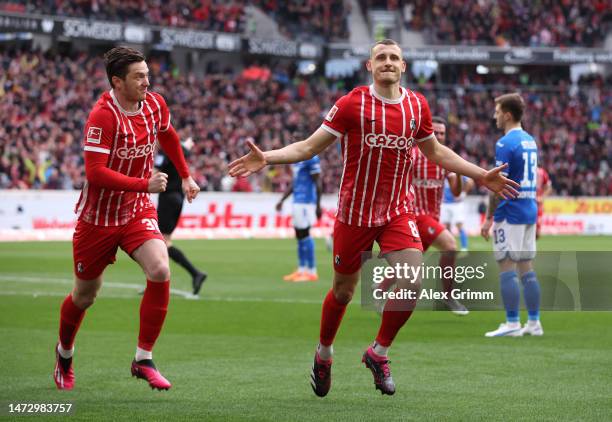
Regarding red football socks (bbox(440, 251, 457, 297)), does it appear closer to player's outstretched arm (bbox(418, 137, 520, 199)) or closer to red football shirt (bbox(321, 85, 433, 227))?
player's outstretched arm (bbox(418, 137, 520, 199))

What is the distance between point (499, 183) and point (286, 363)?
8.39 ft

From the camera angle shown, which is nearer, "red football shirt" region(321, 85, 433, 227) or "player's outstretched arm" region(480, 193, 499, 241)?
"red football shirt" region(321, 85, 433, 227)

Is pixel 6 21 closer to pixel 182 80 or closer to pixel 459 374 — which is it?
pixel 182 80

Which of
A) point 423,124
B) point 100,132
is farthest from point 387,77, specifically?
point 100,132

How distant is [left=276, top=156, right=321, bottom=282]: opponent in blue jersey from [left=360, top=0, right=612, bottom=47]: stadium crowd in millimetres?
34650

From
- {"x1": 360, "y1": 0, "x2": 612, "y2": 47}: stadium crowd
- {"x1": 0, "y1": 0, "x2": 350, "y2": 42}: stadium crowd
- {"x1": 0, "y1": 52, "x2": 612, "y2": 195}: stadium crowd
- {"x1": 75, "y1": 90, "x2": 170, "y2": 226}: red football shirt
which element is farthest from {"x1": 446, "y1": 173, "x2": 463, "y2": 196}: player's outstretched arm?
{"x1": 360, "y1": 0, "x2": 612, "y2": 47}: stadium crowd

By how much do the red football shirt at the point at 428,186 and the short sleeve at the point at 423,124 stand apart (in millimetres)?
5083

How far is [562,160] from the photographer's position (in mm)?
44531

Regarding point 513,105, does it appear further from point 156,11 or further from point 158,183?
point 156,11

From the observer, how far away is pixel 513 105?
10.3 m

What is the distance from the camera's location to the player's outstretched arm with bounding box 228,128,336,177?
6.57 m

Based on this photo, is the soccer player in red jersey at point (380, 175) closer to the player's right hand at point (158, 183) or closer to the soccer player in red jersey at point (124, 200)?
the player's right hand at point (158, 183)

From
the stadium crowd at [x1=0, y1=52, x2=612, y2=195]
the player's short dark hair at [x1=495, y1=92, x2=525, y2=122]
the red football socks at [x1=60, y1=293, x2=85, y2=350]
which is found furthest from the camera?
the stadium crowd at [x1=0, y1=52, x2=612, y2=195]

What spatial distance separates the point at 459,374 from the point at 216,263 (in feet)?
44.2
